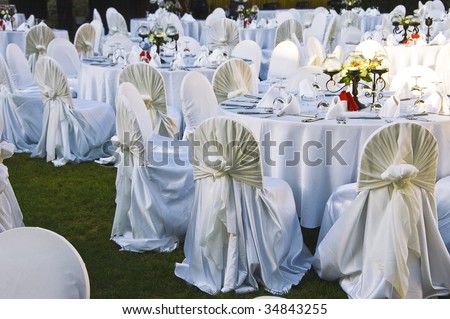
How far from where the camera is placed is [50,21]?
17.5m

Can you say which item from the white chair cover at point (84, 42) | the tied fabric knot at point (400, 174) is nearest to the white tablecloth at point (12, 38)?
the white chair cover at point (84, 42)

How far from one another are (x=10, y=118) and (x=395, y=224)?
4.76 meters

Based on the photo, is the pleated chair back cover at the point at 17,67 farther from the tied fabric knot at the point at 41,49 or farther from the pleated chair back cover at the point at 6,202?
the pleated chair back cover at the point at 6,202

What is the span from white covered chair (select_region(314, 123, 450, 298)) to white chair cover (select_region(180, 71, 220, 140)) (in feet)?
6.32

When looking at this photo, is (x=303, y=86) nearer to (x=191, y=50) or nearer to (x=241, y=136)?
(x=241, y=136)

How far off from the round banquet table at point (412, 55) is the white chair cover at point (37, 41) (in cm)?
400

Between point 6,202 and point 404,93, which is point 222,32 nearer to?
point 404,93

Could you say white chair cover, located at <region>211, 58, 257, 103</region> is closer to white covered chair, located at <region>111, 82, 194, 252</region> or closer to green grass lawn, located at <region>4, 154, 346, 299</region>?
green grass lawn, located at <region>4, 154, 346, 299</region>

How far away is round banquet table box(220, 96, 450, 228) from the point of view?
14.9 feet

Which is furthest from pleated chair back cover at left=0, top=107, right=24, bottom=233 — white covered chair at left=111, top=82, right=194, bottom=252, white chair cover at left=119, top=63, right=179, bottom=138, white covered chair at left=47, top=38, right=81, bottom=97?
white covered chair at left=47, top=38, right=81, bottom=97

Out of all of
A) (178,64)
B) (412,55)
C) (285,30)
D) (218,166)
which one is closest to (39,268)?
(218,166)

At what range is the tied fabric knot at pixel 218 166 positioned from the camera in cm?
422

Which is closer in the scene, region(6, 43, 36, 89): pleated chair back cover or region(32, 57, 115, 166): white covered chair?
region(32, 57, 115, 166): white covered chair
